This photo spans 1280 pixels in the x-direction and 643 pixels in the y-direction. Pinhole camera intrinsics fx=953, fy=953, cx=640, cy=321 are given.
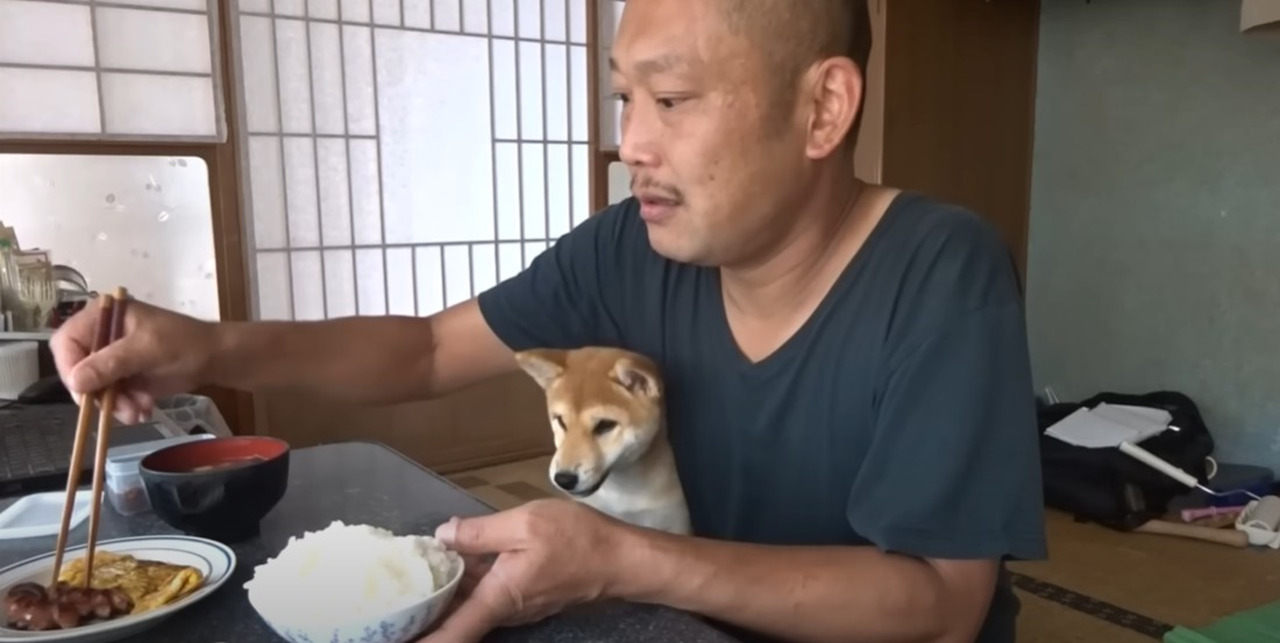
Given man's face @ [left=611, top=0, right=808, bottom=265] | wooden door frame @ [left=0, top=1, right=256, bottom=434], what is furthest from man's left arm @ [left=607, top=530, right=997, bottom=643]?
wooden door frame @ [left=0, top=1, right=256, bottom=434]

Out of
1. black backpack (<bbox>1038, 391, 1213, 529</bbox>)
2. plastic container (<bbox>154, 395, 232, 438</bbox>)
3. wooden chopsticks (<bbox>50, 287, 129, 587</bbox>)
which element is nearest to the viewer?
wooden chopsticks (<bbox>50, 287, 129, 587</bbox>)

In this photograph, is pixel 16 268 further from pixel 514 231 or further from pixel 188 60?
pixel 514 231

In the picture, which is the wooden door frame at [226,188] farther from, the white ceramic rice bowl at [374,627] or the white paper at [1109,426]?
the white paper at [1109,426]

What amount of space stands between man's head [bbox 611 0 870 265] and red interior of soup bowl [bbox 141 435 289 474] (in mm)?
369

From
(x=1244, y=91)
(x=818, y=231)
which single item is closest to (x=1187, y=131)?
(x=1244, y=91)

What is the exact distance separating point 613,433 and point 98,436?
1.68 feet

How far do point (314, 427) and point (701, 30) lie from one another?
216 centimetres

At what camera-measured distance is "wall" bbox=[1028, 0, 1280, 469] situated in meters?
2.66

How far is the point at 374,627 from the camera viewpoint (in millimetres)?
532

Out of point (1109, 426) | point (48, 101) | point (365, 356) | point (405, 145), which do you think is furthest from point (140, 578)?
point (1109, 426)

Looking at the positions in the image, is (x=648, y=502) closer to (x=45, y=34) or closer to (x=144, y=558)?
(x=144, y=558)

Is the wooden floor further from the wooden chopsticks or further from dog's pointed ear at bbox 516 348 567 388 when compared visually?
the wooden chopsticks

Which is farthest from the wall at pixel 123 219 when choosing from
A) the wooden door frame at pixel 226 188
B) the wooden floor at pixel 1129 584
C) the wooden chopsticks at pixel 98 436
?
the wooden chopsticks at pixel 98 436

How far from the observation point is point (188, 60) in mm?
2303
